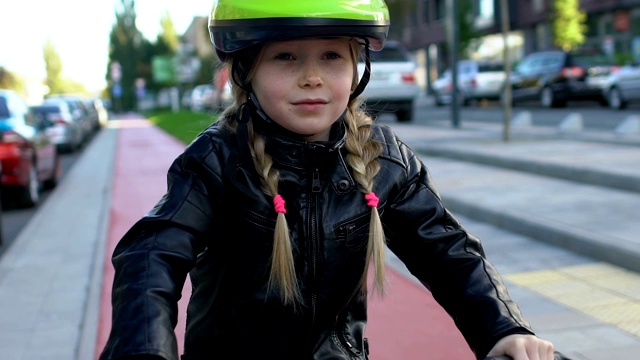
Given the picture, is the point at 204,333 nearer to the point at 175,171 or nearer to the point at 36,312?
the point at 175,171

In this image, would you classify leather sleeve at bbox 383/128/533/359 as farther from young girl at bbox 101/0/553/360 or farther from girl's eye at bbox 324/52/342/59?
girl's eye at bbox 324/52/342/59

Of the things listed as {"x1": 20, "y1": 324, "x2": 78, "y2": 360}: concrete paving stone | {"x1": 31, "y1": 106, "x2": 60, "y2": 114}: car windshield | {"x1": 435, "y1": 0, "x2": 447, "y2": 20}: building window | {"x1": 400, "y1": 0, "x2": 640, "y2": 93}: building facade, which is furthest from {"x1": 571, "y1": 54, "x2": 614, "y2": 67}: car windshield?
{"x1": 435, "y1": 0, "x2": 447, "y2": 20}: building window

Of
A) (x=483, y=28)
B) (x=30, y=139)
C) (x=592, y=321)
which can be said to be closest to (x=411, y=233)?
(x=592, y=321)

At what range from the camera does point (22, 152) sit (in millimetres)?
11555

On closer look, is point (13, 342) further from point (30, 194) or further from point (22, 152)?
point (30, 194)

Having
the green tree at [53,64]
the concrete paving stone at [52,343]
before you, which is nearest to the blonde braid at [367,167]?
the concrete paving stone at [52,343]

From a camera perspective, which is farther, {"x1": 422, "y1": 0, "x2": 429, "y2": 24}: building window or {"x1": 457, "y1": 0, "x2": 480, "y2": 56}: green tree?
{"x1": 422, "y1": 0, "x2": 429, "y2": 24}: building window

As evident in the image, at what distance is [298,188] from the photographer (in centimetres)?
199

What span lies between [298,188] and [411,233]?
29 cm

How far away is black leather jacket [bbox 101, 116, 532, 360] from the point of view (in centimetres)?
194

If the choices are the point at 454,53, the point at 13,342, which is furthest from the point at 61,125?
the point at 13,342

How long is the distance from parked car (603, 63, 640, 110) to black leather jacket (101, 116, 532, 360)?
21.4m

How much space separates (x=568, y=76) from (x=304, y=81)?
987 inches

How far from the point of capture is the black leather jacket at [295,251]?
6.38ft
